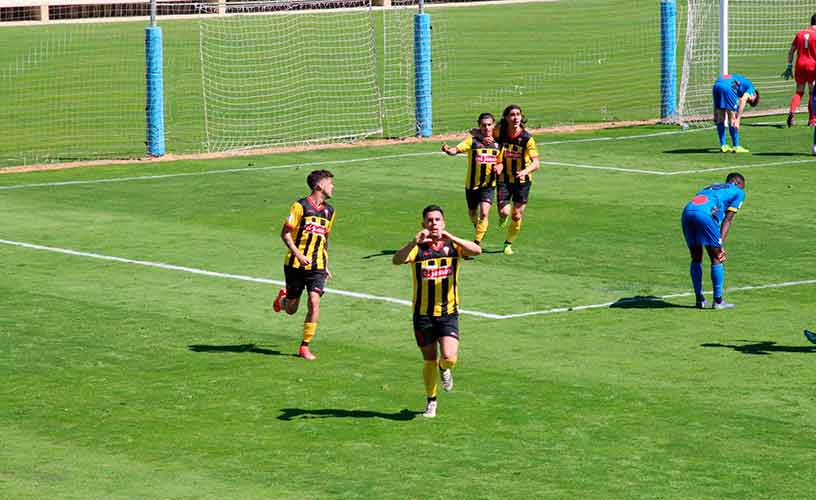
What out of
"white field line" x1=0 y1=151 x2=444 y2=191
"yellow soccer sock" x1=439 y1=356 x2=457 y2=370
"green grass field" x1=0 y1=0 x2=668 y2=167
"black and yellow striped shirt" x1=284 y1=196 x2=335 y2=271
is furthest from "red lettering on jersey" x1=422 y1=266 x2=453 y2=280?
"green grass field" x1=0 y1=0 x2=668 y2=167

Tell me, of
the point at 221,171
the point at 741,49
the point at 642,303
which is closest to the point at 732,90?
the point at 221,171

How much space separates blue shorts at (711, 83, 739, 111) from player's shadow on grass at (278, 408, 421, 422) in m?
18.2

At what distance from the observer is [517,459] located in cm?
1180

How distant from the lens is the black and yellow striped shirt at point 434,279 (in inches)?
511

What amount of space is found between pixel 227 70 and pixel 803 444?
123 feet

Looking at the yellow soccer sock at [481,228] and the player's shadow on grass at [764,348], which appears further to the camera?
the yellow soccer sock at [481,228]

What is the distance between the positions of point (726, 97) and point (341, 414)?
60.7 feet

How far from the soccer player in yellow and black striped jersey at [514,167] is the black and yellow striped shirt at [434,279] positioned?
25.9ft

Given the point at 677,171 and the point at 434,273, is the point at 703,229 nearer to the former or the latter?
the point at 434,273

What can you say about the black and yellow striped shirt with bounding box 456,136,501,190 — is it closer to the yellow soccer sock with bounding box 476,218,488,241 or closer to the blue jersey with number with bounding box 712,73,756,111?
the yellow soccer sock with bounding box 476,218,488,241

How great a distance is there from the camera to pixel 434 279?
12984 mm

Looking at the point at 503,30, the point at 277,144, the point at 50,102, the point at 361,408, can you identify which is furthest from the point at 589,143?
the point at 503,30

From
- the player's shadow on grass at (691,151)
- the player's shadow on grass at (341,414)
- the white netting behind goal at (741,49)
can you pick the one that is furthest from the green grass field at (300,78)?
the player's shadow on grass at (341,414)

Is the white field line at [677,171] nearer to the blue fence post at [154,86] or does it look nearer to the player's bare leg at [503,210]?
the player's bare leg at [503,210]
